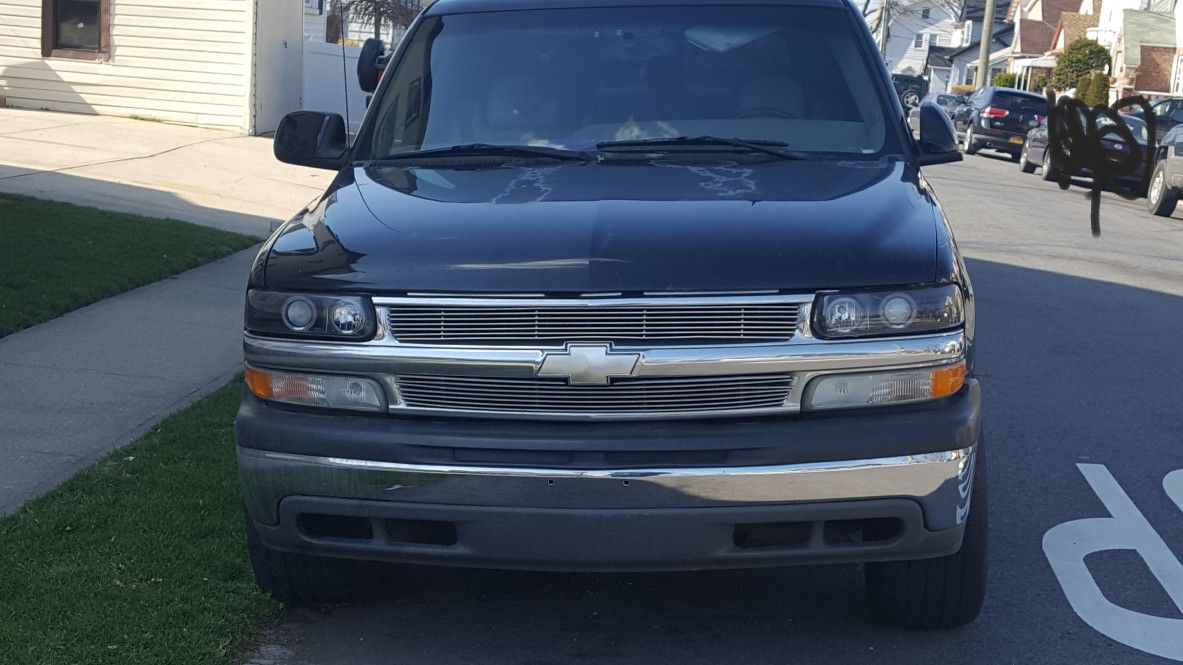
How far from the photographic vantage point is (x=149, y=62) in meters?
22.5

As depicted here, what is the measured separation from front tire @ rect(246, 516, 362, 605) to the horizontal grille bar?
105 centimetres

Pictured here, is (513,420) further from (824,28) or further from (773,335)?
(824,28)

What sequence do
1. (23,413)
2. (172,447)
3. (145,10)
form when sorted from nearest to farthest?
(172,447)
(23,413)
(145,10)

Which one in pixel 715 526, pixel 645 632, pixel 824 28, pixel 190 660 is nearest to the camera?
pixel 715 526

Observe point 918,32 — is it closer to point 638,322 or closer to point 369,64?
point 369,64

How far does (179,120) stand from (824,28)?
18.7 metres

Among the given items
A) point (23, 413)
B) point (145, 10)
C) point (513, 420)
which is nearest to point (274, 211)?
point (23, 413)

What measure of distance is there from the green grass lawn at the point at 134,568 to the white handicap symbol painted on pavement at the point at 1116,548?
260 centimetres

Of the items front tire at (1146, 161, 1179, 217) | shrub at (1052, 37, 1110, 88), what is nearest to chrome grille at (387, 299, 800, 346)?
front tire at (1146, 161, 1179, 217)

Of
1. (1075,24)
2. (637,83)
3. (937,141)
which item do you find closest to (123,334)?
(637,83)

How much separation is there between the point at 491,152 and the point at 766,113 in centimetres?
99

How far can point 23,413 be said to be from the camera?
6.56 metres

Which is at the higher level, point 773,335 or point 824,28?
point 824,28

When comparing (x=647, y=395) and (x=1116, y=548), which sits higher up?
(x=647, y=395)
